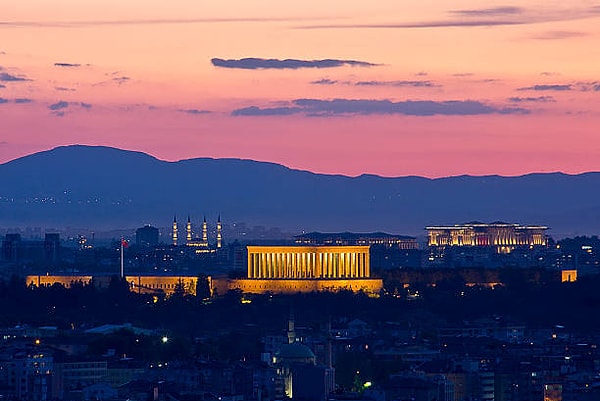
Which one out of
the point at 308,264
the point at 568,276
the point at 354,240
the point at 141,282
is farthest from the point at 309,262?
the point at 354,240

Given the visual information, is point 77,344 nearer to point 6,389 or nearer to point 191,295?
point 6,389

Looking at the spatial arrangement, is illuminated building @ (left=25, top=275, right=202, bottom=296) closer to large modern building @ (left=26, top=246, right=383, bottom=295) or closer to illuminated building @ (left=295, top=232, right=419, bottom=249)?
large modern building @ (left=26, top=246, right=383, bottom=295)

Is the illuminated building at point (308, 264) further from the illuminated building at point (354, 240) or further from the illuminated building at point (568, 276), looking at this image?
the illuminated building at point (354, 240)

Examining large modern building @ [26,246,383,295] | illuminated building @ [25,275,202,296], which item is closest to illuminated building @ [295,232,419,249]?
large modern building @ [26,246,383,295]

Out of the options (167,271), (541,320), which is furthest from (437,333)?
(167,271)

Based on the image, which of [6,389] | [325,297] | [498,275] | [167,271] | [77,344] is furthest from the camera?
[167,271]
